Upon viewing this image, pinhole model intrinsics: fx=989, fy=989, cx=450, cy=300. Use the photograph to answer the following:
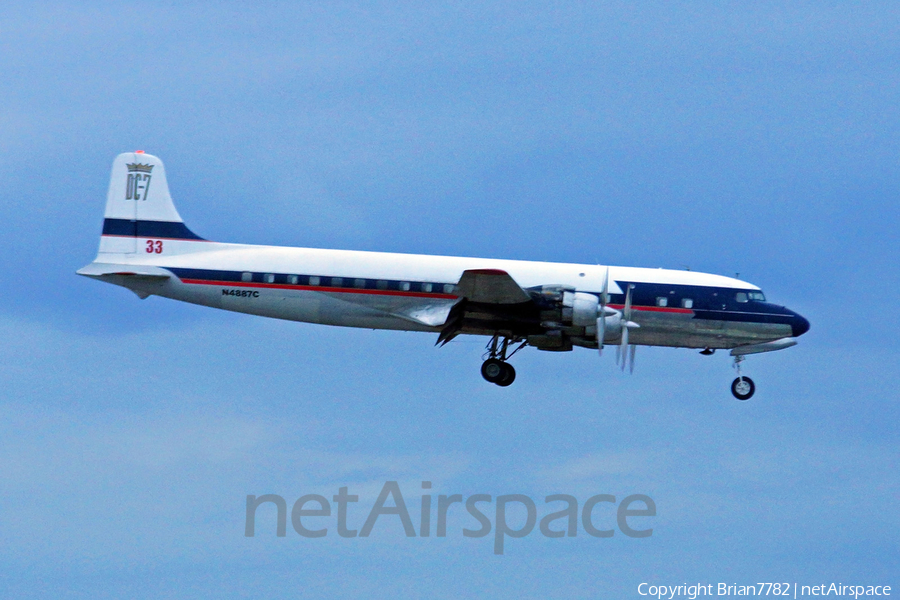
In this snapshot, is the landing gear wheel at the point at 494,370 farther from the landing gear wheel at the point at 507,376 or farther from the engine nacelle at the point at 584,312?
the engine nacelle at the point at 584,312

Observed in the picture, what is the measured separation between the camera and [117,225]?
3572 cm

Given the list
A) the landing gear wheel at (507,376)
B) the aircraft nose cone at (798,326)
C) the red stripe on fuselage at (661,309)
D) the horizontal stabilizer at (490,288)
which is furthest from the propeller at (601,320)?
the aircraft nose cone at (798,326)

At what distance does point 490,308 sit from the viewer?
105ft

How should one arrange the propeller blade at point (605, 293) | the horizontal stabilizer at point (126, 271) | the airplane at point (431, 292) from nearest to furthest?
the propeller blade at point (605, 293)
the airplane at point (431, 292)
the horizontal stabilizer at point (126, 271)

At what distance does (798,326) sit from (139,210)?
23.8 m

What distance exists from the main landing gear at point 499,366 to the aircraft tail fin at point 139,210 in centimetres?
1126

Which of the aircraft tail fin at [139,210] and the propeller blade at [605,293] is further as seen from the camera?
the aircraft tail fin at [139,210]

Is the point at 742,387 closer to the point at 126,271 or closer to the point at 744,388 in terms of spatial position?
the point at 744,388

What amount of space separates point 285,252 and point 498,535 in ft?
48.3

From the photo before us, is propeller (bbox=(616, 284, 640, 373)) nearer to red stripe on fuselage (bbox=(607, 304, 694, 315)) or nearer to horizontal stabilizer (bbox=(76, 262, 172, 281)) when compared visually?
red stripe on fuselage (bbox=(607, 304, 694, 315))

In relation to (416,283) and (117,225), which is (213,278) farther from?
(416,283)

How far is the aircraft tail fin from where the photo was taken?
35.5 m

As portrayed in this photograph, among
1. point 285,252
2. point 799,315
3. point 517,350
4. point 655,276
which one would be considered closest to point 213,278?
point 285,252

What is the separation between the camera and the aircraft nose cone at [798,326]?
34.4m
